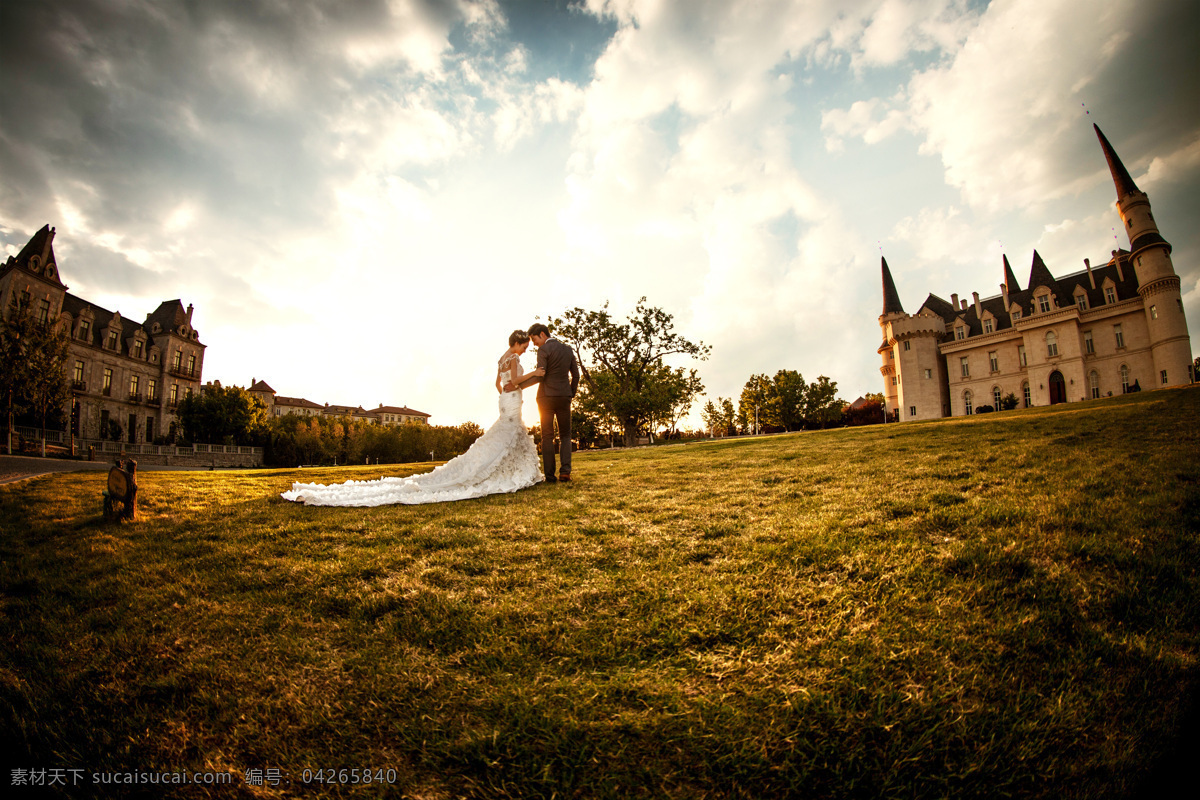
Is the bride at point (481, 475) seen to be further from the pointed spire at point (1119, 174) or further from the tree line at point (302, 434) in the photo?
the pointed spire at point (1119, 174)

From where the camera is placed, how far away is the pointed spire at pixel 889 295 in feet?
192

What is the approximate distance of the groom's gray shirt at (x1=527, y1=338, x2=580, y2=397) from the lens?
9.28 meters

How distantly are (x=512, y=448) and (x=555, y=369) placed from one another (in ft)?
6.54

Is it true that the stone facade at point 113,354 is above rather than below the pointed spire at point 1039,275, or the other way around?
below

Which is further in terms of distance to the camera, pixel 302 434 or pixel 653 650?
pixel 302 434

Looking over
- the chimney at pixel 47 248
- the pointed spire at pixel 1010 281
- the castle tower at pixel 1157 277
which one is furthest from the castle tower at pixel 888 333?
the chimney at pixel 47 248

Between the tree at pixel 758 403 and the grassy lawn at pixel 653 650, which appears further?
the tree at pixel 758 403

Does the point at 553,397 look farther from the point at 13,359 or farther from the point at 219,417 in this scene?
the point at 219,417

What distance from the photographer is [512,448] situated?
9.58 metres

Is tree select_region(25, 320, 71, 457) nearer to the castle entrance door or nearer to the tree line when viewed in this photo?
the tree line

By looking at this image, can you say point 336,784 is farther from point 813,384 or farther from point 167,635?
point 813,384

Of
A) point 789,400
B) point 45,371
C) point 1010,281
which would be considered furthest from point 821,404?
point 45,371

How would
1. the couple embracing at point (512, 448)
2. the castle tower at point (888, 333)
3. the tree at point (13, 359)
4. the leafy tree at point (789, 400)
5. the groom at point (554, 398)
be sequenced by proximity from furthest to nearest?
the leafy tree at point (789, 400), the castle tower at point (888, 333), the tree at point (13, 359), the groom at point (554, 398), the couple embracing at point (512, 448)

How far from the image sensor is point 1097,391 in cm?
4522
